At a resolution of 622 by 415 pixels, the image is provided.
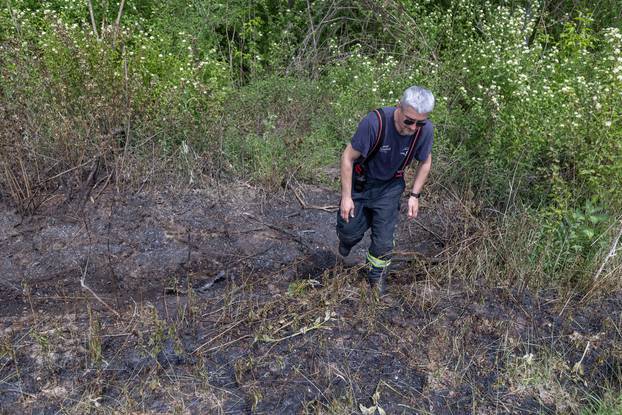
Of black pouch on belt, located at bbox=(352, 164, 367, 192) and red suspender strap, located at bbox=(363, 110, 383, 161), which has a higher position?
red suspender strap, located at bbox=(363, 110, 383, 161)

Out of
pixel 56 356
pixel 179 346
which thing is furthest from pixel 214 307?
pixel 56 356

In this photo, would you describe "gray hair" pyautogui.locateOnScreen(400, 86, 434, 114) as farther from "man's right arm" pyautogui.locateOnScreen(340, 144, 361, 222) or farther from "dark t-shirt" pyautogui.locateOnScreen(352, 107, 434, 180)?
"man's right arm" pyautogui.locateOnScreen(340, 144, 361, 222)

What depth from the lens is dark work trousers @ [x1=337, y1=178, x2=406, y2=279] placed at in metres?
4.02

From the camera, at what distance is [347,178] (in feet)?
12.4

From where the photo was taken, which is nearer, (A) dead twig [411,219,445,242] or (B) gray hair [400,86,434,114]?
(B) gray hair [400,86,434,114]

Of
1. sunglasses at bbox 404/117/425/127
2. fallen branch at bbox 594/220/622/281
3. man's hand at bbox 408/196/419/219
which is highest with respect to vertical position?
sunglasses at bbox 404/117/425/127

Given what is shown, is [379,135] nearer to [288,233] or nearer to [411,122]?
[411,122]

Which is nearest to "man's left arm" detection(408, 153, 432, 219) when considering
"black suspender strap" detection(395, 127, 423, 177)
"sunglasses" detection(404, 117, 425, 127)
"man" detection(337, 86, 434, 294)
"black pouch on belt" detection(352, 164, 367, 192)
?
"man" detection(337, 86, 434, 294)

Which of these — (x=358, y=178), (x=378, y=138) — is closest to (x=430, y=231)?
(x=358, y=178)

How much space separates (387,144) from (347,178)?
12.5 inches

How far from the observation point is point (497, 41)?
6.30 metres

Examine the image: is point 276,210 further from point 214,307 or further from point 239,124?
point 214,307

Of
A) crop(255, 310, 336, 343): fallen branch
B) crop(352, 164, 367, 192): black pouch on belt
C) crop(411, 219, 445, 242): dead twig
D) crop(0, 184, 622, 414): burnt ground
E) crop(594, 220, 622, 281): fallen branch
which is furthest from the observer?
crop(411, 219, 445, 242): dead twig

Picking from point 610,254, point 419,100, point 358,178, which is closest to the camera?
point 419,100
